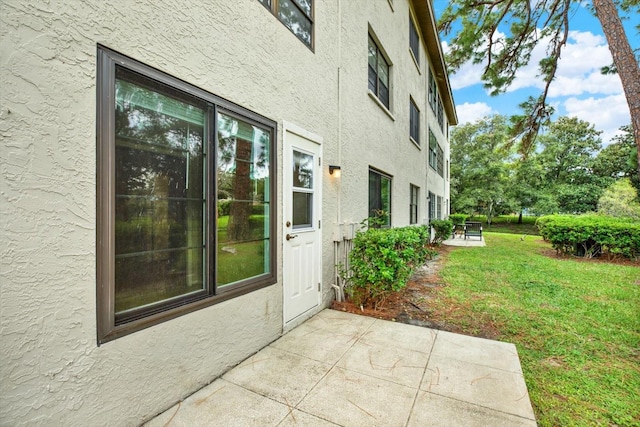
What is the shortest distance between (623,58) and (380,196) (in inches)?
181

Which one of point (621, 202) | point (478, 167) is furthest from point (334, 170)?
point (478, 167)

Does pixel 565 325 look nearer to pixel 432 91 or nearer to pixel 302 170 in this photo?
pixel 302 170

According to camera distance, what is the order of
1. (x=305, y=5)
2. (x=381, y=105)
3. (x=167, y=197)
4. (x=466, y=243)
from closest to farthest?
1. (x=167, y=197)
2. (x=305, y=5)
3. (x=381, y=105)
4. (x=466, y=243)

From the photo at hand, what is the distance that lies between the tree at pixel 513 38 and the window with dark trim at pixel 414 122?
2.26 metres

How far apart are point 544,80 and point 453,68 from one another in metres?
2.87

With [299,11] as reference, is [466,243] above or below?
below

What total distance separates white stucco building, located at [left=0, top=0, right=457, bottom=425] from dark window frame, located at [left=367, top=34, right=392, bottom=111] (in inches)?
89.2

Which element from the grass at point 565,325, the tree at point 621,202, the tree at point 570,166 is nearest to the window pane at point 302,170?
the grass at point 565,325

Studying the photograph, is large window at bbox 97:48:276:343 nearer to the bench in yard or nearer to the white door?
the white door

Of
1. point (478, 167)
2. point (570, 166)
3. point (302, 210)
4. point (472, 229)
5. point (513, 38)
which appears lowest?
point (472, 229)

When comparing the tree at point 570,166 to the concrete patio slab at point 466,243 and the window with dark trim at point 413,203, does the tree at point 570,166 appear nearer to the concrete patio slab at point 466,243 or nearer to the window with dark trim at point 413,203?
the concrete patio slab at point 466,243

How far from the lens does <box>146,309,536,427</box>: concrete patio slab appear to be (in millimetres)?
2139

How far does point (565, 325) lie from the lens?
4.10 metres

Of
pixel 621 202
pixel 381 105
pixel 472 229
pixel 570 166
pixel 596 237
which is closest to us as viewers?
pixel 381 105
